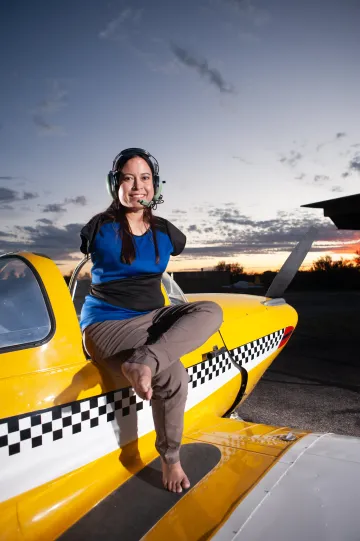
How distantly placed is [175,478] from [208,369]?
0.94 m

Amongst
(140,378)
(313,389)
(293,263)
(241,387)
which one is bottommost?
(313,389)

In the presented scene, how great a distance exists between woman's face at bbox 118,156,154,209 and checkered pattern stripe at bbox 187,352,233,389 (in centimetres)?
111

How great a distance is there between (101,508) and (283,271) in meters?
2.76

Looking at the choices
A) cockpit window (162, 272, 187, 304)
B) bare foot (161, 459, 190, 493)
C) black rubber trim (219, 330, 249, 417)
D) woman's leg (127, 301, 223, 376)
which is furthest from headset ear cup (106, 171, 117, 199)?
black rubber trim (219, 330, 249, 417)

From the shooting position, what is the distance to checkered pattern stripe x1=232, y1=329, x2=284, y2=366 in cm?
294

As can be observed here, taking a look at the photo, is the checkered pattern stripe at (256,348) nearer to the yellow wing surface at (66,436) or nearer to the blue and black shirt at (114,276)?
the yellow wing surface at (66,436)

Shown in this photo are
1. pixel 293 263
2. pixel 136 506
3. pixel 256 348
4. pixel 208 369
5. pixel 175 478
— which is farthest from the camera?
pixel 293 263

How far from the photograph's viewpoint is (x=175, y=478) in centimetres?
168

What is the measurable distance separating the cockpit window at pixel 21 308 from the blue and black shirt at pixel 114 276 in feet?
0.83

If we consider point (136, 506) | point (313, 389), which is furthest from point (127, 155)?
point (313, 389)

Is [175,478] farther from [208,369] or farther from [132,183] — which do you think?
[132,183]

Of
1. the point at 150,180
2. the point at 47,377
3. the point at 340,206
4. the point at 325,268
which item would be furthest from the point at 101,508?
the point at 325,268

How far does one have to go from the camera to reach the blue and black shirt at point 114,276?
1.94 metres

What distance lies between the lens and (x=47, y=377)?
5.30 ft
